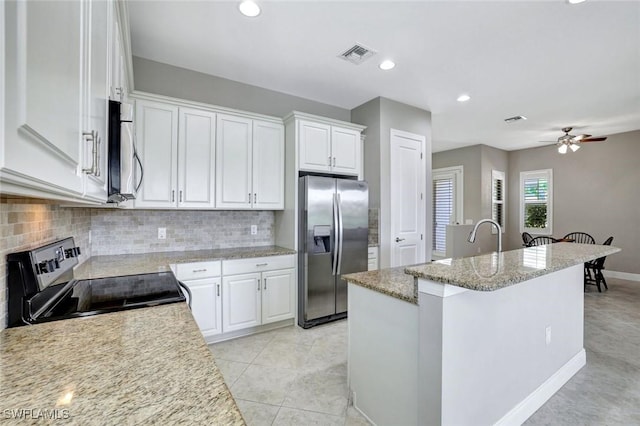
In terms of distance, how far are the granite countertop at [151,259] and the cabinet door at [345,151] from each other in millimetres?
1217

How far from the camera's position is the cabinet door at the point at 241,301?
114 inches

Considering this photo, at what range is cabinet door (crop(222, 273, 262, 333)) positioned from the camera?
9.50ft

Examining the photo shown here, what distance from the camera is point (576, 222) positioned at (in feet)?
20.5

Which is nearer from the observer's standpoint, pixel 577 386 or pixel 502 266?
pixel 502 266

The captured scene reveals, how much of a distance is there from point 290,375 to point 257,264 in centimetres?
111

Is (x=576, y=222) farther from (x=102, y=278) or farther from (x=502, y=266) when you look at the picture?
(x=102, y=278)

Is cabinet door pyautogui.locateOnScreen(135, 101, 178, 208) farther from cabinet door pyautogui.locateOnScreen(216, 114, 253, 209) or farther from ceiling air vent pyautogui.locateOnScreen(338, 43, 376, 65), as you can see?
ceiling air vent pyautogui.locateOnScreen(338, 43, 376, 65)

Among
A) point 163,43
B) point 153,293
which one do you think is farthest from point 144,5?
point 153,293

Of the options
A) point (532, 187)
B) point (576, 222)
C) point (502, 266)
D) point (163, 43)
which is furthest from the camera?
point (532, 187)

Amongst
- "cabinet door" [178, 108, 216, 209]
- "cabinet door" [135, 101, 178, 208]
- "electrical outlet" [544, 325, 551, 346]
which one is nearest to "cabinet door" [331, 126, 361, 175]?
"cabinet door" [178, 108, 216, 209]

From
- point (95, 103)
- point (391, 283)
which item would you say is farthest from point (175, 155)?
point (391, 283)

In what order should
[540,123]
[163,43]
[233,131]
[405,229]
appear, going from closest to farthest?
[163,43], [233,131], [405,229], [540,123]

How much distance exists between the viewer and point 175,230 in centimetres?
311

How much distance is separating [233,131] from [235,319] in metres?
1.93
